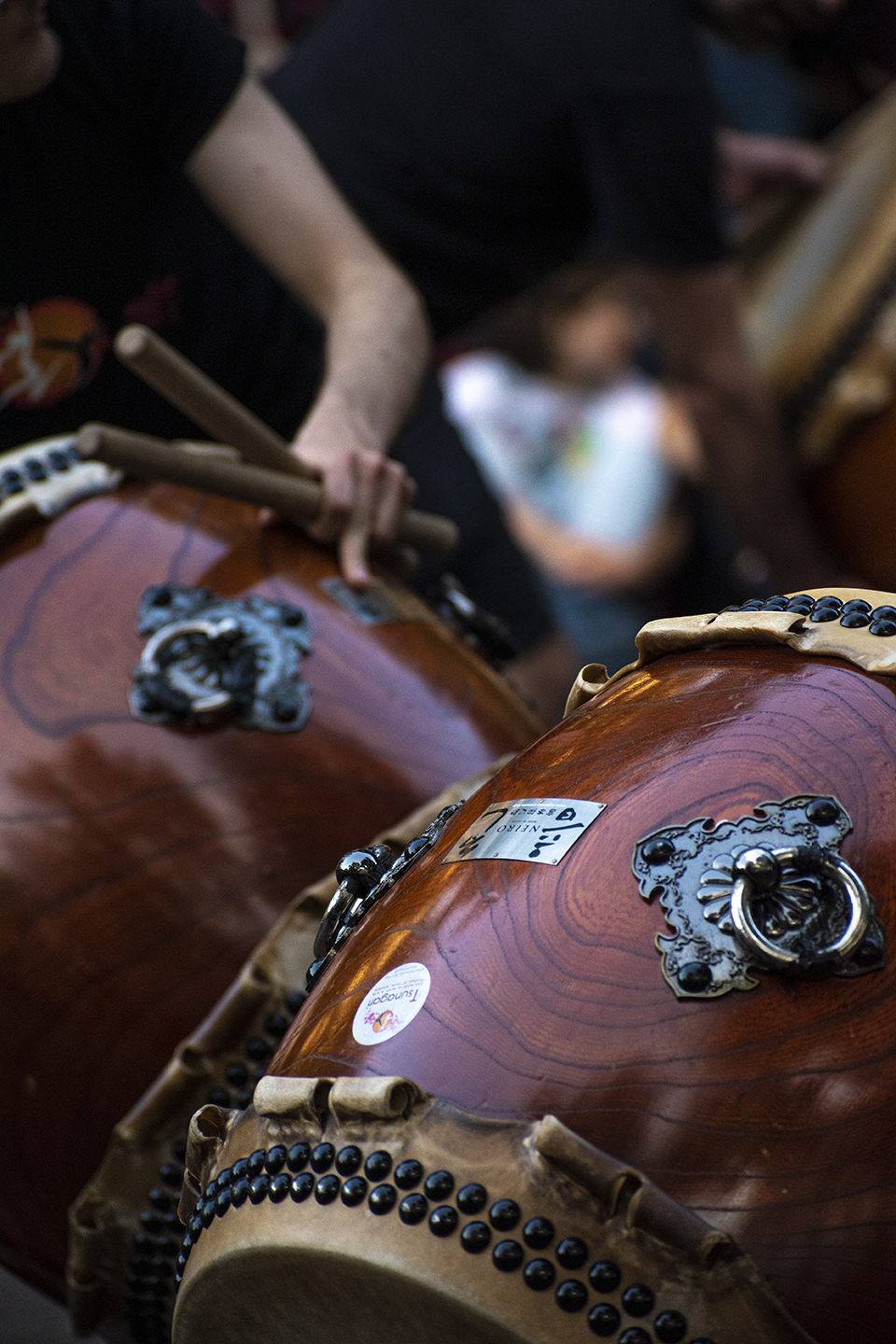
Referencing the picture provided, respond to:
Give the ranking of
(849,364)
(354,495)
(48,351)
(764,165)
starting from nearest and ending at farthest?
(354,495), (48,351), (849,364), (764,165)

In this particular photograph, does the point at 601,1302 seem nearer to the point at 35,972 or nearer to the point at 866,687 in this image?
the point at 866,687

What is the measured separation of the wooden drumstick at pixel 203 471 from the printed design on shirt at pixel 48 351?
0.28 metres

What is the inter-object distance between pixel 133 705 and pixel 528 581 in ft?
3.89

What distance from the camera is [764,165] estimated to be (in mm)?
3037

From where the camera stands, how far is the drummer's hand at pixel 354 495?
4.14ft

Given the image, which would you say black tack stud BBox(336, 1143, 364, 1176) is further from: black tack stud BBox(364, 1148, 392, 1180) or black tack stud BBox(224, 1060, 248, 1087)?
black tack stud BBox(224, 1060, 248, 1087)

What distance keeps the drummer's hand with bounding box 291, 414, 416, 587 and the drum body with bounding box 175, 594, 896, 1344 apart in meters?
0.47

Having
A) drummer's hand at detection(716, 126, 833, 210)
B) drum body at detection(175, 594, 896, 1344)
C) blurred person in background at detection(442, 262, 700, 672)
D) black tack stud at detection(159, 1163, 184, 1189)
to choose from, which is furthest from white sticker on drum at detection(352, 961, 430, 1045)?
blurred person in background at detection(442, 262, 700, 672)

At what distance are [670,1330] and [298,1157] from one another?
0.71 feet

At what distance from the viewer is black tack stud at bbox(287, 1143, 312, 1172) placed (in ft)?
2.41

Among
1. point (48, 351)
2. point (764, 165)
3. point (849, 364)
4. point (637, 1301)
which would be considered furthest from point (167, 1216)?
point (764, 165)

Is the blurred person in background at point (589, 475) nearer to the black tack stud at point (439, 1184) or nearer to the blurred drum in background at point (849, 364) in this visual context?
the blurred drum in background at point (849, 364)

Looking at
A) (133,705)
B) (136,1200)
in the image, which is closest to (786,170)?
(133,705)

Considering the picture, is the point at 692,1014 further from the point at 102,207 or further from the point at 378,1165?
the point at 102,207
